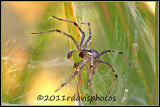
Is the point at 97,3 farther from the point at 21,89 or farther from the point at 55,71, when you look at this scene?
the point at 21,89

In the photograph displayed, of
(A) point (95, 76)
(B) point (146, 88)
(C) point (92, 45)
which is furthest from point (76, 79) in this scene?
(B) point (146, 88)

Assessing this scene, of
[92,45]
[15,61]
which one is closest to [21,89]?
[15,61]

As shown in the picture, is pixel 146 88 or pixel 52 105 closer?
pixel 52 105

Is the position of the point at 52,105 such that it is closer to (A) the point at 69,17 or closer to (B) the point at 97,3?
(A) the point at 69,17

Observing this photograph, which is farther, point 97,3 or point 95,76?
point 97,3

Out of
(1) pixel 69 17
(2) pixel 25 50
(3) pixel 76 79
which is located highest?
(1) pixel 69 17

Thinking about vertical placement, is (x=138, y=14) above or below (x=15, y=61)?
above
